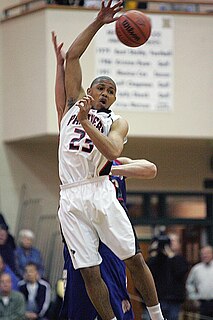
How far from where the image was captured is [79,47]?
25.2 ft

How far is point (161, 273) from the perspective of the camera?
14469 millimetres

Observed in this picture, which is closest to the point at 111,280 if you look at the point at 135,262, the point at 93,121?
the point at 135,262

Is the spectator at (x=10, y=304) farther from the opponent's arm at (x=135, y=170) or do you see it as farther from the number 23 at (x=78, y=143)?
the number 23 at (x=78, y=143)

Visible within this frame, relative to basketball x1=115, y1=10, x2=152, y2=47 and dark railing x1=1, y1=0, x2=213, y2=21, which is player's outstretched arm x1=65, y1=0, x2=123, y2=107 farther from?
dark railing x1=1, y1=0, x2=213, y2=21

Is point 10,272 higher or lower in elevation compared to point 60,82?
lower

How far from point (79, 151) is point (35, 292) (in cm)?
688

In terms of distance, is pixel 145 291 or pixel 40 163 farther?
pixel 40 163

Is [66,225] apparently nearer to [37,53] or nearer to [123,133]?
[123,133]

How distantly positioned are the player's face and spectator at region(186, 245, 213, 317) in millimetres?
7723

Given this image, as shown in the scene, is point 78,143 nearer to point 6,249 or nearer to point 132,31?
point 132,31

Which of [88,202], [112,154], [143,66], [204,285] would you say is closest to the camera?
[112,154]

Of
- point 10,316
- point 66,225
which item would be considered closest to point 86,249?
point 66,225

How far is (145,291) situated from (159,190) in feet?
34.5

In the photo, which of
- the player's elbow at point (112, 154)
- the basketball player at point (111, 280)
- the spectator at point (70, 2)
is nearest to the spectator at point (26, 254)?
the spectator at point (70, 2)
